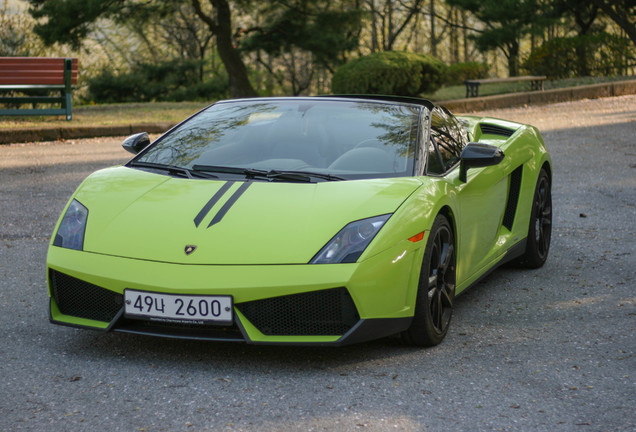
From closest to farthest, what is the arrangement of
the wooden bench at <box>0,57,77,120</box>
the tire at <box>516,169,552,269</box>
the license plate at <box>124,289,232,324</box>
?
the license plate at <box>124,289,232,324</box>
the tire at <box>516,169,552,269</box>
the wooden bench at <box>0,57,77,120</box>

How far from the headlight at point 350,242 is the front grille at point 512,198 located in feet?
6.05

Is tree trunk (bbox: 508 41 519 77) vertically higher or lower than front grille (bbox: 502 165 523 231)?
higher

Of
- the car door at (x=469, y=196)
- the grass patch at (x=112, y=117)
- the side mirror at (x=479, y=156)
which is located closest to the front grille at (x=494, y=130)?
the car door at (x=469, y=196)

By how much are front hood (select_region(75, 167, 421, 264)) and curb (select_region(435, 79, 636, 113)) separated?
43.0 feet

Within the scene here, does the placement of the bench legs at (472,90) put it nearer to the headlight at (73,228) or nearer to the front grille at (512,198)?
the front grille at (512,198)

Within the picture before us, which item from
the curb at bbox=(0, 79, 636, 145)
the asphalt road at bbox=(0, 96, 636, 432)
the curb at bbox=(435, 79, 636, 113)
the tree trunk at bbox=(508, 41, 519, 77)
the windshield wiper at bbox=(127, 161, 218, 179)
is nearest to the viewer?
the asphalt road at bbox=(0, 96, 636, 432)

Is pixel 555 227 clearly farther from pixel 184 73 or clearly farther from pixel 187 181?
pixel 184 73

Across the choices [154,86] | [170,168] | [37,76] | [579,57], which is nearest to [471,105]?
[37,76]

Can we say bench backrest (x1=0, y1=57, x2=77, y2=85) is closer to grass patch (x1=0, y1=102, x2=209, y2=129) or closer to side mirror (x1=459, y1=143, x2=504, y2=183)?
grass patch (x1=0, y1=102, x2=209, y2=129)

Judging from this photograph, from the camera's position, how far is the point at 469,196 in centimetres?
476

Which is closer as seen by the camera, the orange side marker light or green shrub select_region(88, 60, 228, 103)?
the orange side marker light

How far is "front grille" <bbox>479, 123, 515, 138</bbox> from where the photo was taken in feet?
19.3

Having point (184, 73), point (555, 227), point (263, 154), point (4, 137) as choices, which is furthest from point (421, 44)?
point (263, 154)

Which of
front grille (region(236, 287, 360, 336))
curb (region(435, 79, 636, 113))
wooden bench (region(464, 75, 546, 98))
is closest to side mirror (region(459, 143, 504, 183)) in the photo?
front grille (region(236, 287, 360, 336))
